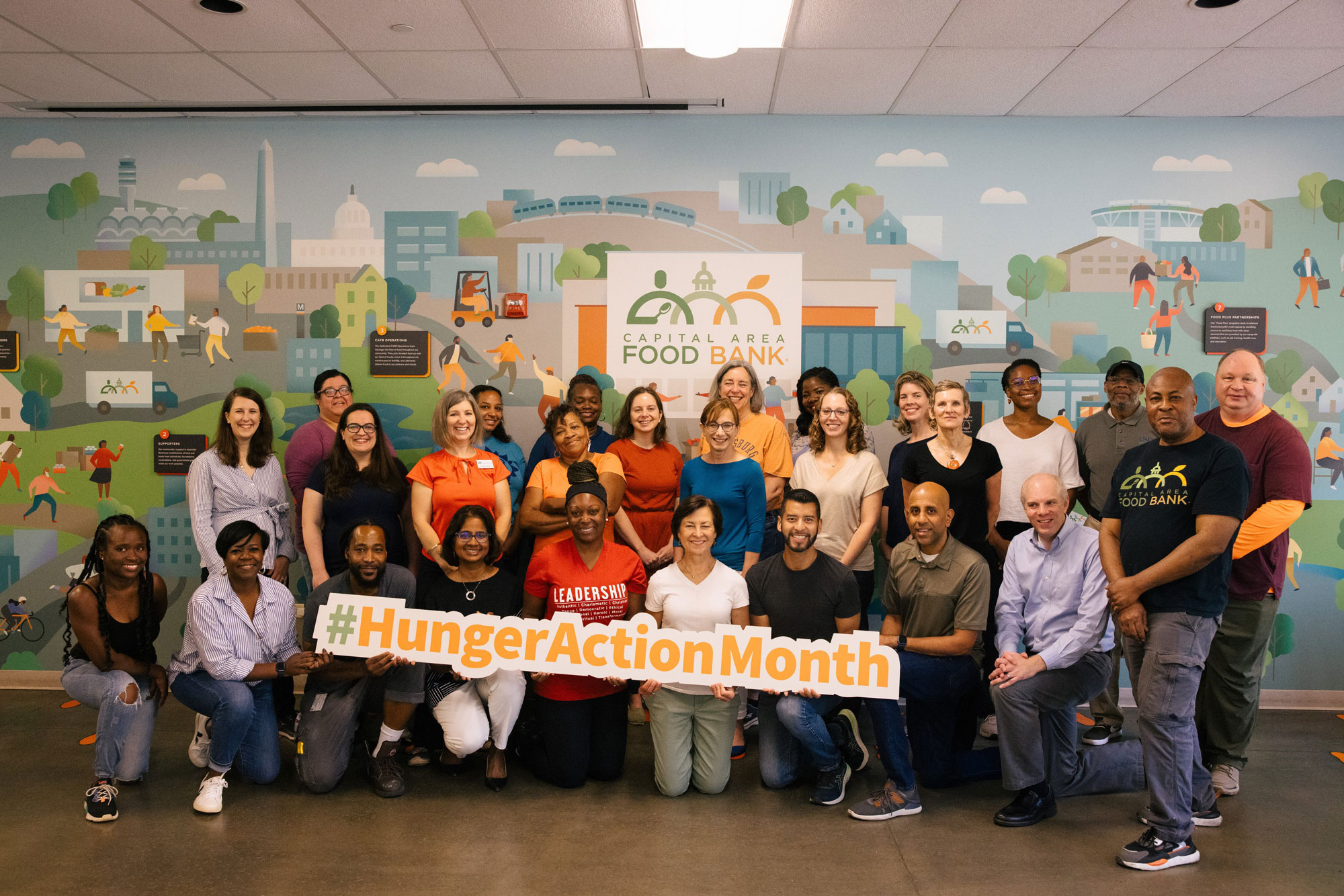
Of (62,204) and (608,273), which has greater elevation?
(62,204)

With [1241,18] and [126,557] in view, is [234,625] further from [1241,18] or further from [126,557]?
[1241,18]

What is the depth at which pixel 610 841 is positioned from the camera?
291 centimetres

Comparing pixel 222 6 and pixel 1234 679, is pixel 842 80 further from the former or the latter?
pixel 1234 679

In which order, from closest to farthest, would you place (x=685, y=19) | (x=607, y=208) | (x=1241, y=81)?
(x=685, y=19) < (x=1241, y=81) < (x=607, y=208)

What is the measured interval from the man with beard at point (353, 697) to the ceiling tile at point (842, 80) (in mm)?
2923

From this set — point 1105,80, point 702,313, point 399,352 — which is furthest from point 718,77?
point 399,352

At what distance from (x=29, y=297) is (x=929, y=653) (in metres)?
5.23

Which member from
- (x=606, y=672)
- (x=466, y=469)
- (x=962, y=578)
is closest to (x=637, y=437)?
(x=466, y=469)

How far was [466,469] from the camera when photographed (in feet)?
12.2

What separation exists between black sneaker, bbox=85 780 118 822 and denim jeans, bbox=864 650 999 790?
2.85 meters

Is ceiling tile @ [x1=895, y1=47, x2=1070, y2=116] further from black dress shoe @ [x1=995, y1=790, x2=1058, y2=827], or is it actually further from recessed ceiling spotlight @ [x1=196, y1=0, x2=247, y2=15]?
black dress shoe @ [x1=995, y1=790, x2=1058, y2=827]

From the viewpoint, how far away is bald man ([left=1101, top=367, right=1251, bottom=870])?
2.75 metres

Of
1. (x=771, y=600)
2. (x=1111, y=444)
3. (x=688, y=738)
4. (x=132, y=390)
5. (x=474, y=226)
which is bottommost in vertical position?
(x=688, y=738)

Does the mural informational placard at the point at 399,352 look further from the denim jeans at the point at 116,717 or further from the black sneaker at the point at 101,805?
the black sneaker at the point at 101,805
